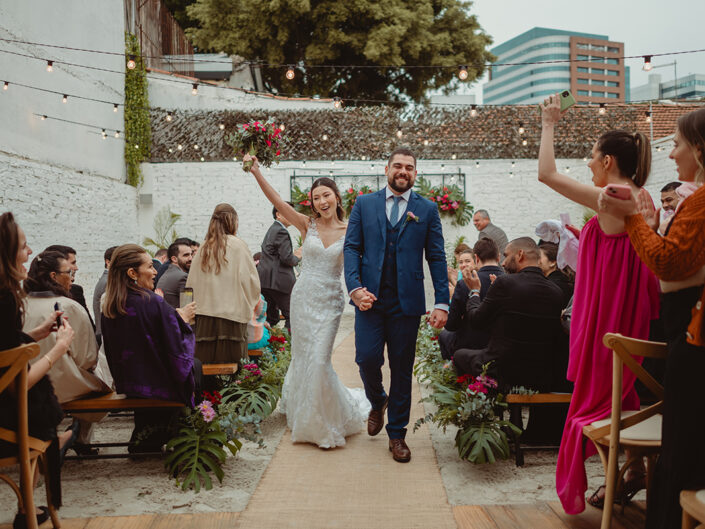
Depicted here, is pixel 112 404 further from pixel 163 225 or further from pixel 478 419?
pixel 163 225

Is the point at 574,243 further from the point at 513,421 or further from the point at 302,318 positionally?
the point at 302,318

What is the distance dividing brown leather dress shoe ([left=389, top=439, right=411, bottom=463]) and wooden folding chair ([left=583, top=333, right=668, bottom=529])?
1.52 metres

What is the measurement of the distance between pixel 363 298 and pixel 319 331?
2.80 ft

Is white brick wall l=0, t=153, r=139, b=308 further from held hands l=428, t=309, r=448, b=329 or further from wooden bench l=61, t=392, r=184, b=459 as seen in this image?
held hands l=428, t=309, r=448, b=329

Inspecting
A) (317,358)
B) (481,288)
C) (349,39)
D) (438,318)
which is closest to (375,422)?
(317,358)

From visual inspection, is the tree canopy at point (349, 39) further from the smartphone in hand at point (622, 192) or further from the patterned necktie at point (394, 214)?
the smartphone in hand at point (622, 192)

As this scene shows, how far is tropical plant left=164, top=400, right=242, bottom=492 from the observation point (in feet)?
11.9

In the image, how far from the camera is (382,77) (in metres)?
20.6

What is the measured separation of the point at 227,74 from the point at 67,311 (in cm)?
2001

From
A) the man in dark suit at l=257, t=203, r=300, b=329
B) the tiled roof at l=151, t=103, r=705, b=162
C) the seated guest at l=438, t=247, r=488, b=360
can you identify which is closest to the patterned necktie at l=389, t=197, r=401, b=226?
the seated guest at l=438, t=247, r=488, b=360

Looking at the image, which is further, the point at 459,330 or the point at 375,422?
the point at 459,330

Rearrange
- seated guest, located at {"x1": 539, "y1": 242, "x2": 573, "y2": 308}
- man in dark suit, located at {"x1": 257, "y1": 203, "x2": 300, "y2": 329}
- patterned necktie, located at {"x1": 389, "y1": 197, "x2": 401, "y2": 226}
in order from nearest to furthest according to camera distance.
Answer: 1. patterned necktie, located at {"x1": 389, "y1": 197, "x2": 401, "y2": 226}
2. seated guest, located at {"x1": 539, "y1": 242, "x2": 573, "y2": 308}
3. man in dark suit, located at {"x1": 257, "y1": 203, "x2": 300, "y2": 329}

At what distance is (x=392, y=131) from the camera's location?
14.4 metres

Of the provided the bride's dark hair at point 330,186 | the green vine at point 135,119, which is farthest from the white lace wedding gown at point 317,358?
the green vine at point 135,119
